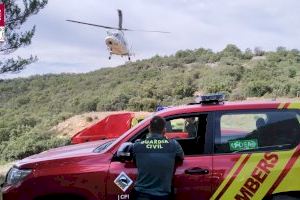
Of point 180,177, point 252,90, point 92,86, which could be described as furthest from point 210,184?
point 92,86

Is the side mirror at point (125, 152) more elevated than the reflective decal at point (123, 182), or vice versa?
the side mirror at point (125, 152)

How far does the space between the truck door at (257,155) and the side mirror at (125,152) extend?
34.9 inches

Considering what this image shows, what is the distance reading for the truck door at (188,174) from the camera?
6.07 meters

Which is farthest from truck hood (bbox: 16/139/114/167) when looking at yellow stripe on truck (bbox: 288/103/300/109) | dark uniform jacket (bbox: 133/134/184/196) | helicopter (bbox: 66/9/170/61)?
helicopter (bbox: 66/9/170/61)

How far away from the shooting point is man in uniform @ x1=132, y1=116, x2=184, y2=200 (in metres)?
5.81

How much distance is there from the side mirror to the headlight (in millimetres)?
1060

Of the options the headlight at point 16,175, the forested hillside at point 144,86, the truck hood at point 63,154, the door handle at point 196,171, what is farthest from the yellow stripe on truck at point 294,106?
the forested hillside at point 144,86

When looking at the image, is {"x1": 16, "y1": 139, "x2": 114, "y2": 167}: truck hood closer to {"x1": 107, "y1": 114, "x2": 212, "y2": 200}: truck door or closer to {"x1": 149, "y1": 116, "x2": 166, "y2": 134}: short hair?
{"x1": 107, "y1": 114, "x2": 212, "y2": 200}: truck door

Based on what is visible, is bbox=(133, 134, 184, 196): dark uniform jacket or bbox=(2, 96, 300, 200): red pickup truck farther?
bbox=(2, 96, 300, 200): red pickup truck

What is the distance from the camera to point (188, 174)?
6.08m

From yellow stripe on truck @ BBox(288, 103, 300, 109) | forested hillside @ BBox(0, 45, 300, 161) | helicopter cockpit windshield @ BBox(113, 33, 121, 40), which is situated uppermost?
yellow stripe on truck @ BBox(288, 103, 300, 109)

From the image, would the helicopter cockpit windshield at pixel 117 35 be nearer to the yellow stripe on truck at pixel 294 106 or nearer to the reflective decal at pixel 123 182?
the yellow stripe on truck at pixel 294 106

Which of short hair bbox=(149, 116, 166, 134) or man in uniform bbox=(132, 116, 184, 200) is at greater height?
short hair bbox=(149, 116, 166, 134)

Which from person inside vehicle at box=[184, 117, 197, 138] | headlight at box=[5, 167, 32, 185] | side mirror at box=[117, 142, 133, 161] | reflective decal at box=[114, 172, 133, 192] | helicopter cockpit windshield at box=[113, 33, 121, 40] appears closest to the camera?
side mirror at box=[117, 142, 133, 161]
